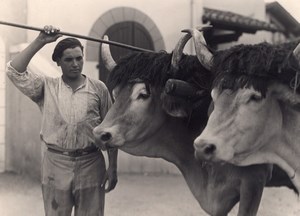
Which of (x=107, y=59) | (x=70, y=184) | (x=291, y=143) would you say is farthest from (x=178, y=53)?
(x=70, y=184)

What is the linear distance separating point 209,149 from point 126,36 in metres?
5.95

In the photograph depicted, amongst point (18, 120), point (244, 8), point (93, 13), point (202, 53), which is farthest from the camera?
point (244, 8)

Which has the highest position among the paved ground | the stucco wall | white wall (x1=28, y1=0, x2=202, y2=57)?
white wall (x1=28, y1=0, x2=202, y2=57)

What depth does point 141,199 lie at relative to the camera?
6.89m

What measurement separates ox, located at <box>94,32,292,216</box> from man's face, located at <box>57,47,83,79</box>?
297 millimetres

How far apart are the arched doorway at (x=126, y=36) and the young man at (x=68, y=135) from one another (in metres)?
4.63

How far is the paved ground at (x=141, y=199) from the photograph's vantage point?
249 inches

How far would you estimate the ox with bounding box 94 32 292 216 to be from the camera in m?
3.39

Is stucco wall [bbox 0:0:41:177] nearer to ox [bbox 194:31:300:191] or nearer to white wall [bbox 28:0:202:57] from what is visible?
white wall [bbox 28:0:202:57]

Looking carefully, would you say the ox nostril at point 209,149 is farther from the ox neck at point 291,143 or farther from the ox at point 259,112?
the ox neck at point 291,143

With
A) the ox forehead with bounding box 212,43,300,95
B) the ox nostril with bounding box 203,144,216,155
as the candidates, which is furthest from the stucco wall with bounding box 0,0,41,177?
the ox nostril with bounding box 203,144,216,155

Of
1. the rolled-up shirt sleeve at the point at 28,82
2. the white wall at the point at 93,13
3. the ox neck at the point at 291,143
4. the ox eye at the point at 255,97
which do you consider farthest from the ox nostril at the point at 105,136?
the white wall at the point at 93,13

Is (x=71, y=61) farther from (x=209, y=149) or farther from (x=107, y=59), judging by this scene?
(x=209, y=149)

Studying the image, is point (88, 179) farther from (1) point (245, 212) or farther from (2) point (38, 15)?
(2) point (38, 15)
